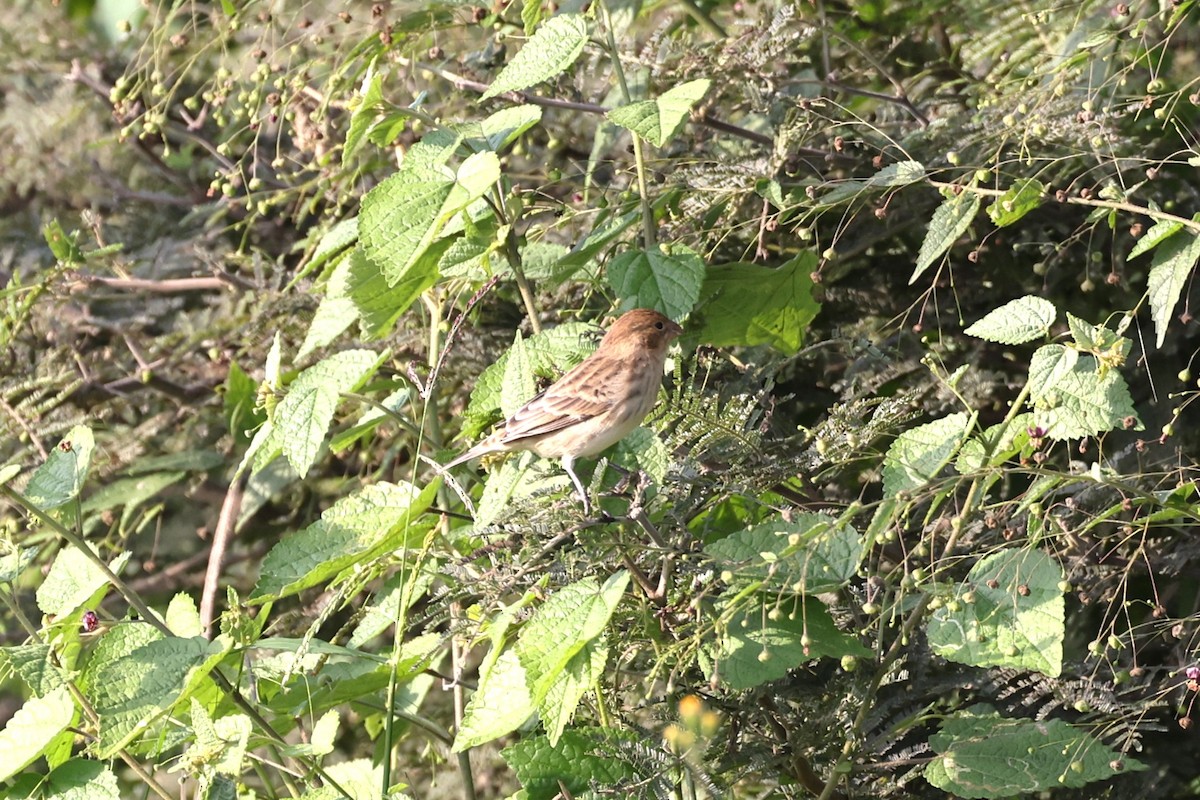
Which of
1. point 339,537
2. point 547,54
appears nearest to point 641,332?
point 547,54

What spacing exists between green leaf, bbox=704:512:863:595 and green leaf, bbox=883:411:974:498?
0.35 feet

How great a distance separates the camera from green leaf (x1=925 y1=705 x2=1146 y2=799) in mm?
2029

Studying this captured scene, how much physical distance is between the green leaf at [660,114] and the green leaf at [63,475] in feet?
3.54

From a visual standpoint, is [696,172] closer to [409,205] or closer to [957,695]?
[409,205]

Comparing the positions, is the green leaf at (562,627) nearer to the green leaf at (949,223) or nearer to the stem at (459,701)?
the stem at (459,701)

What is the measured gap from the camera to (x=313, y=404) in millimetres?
2338

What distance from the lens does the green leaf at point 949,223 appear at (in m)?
2.33

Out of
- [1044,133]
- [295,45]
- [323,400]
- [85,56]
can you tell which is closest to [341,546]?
[323,400]

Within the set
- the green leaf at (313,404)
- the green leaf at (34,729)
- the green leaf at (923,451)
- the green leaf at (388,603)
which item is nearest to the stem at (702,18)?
the green leaf at (313,404)

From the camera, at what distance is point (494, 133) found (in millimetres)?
2314

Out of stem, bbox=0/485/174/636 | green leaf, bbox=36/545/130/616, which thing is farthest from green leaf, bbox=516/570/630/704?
green leaf, bbox=36/545/130/616

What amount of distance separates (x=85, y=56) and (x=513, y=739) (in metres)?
2.63

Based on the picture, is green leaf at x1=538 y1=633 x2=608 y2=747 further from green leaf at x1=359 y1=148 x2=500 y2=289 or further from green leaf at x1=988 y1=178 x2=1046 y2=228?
green leaf at x1=988 y1=178 x2=1046 y2=228

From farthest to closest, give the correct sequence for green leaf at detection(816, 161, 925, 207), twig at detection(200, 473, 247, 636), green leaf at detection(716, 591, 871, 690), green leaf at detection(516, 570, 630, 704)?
1. twig at detection(200, 473, 247, 636)
2. green leaf at detection(816, 161, 925, 207)
3. green leaf at detection(716, 591, 871, 690)
4. green leaf at detection(516, 570, 630, 704)
